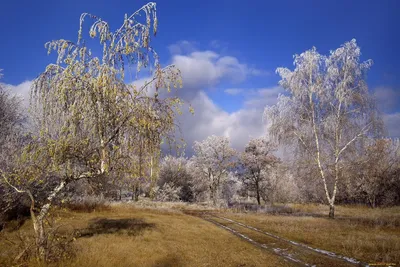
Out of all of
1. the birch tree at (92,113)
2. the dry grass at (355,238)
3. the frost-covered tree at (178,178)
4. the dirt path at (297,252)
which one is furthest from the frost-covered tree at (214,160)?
the birch tree at (92,113)

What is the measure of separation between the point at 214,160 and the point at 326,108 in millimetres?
29388

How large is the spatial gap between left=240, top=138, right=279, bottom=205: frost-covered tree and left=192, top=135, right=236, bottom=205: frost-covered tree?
3.18m

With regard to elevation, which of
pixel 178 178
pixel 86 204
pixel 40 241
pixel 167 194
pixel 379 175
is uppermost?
pixel 379 175

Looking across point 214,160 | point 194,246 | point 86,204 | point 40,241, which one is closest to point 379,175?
point 214,160

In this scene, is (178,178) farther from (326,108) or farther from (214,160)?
(326,108)

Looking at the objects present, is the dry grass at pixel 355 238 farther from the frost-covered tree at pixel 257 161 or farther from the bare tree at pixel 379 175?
the frost-covered tree at pixel 257 161

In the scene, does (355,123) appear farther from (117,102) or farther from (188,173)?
(188,173)

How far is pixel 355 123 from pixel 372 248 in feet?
44.4

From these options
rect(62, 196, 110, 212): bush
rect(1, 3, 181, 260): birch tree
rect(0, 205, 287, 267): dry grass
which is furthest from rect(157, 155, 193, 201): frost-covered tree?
rect(1, 3, 181, 260): birch tree

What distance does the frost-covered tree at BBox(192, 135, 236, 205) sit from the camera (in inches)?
1957

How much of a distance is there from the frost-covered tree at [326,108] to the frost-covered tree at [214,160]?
81.5ft

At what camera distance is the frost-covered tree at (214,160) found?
49.7 metres

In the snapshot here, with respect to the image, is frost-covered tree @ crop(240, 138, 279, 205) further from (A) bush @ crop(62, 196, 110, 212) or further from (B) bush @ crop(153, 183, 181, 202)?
(A) bush @ crop(62, 196, 110, 212)

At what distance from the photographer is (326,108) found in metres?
23.2
